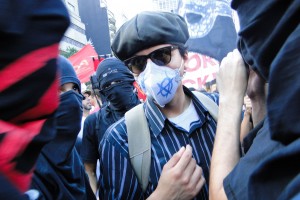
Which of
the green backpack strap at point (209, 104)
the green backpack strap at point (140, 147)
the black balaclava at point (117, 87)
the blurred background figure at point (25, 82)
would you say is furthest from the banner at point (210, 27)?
the blurred background figure at point (25, 82)

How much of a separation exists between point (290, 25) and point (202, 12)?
193 cm

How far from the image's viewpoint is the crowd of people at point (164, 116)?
658 millimetres

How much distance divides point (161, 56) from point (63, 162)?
93 cm

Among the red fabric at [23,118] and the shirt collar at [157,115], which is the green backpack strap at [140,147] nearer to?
the shirt collar at [157,115]

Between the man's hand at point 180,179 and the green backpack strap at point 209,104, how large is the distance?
13.4 inches

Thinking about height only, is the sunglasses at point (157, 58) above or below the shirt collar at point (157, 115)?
above

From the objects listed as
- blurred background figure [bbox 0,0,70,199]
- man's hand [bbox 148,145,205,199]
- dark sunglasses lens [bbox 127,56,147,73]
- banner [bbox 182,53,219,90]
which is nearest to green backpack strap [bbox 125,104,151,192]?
man's hand [bbox 148,145,205,199]

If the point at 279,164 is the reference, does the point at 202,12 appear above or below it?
below

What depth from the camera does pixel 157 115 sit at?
1999 millimetres

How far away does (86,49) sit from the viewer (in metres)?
8.78

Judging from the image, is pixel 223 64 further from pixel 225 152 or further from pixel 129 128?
pixel 129 128

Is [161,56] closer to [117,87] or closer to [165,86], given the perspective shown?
[165,86]

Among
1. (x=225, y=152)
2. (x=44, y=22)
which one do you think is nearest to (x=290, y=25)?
(x=44, y=22)

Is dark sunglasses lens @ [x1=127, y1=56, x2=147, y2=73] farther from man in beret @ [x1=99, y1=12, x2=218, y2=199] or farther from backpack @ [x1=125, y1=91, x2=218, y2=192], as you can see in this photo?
backpack @ [x1=125, y1=91, x2=218, y2=192]
